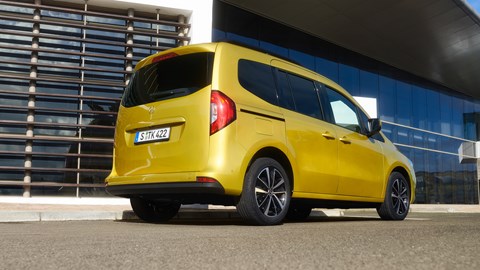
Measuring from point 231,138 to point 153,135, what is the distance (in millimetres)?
977

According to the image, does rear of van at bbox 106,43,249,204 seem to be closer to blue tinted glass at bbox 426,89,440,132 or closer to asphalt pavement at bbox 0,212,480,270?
asphalt pavement at bbox 0,212,480,270

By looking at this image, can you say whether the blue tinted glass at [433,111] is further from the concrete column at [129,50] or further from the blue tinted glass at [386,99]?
the concrete column at [129,50]

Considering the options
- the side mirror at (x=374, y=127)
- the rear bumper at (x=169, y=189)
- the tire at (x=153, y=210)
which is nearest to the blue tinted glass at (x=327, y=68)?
the side mirror at (x=374, y=127)

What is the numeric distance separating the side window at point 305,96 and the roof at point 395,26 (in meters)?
8.65

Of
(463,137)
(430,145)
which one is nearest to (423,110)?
(430,145)

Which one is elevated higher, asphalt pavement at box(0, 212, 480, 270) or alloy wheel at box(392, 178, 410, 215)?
alloy wheel at box(392, 178, 410, 215)

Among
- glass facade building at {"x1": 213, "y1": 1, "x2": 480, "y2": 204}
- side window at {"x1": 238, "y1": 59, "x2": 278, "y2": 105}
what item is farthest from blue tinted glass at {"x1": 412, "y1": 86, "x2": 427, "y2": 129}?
side window at {"x1": 238, "y1": 59, "x2": 278, "y2": 105}

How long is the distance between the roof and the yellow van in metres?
9.08

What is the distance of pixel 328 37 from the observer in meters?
17.7

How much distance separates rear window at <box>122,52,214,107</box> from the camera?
18.2ft

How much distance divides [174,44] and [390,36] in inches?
360

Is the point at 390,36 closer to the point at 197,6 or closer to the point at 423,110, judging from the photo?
the point at 423,110

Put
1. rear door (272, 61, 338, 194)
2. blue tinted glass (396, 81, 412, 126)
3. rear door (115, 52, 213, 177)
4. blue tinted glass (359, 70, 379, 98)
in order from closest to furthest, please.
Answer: rear door (115, 52, 213, 177), rear door (272, 61, 338, 194), blue tinted glass (359, 70, 379, 98), blue tinted glass (396, 81, 412, 126)

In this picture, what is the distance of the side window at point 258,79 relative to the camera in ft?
18.5
